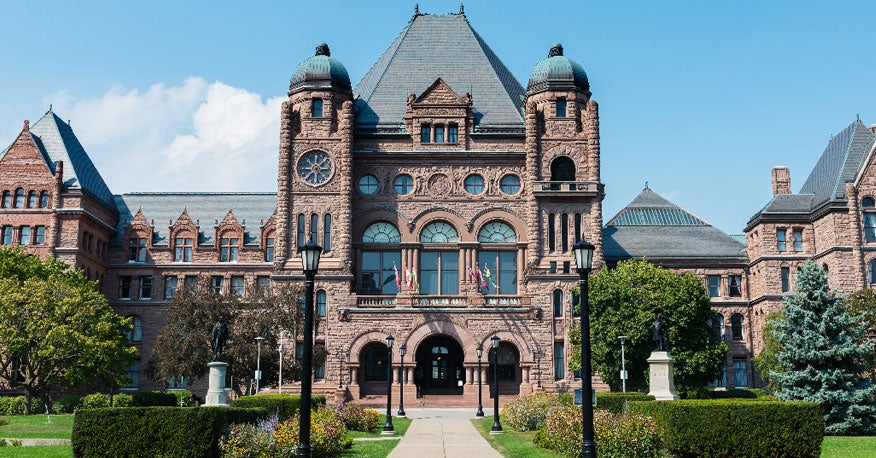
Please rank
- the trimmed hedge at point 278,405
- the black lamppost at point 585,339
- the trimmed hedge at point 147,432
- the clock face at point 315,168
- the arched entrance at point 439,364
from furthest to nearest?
the clock face at point 315,168
the arched entrance at point 439,364
the trimmed hedge at point 278,405
the trimmed hedge at point 147,432
the black lamppost at point 585,339

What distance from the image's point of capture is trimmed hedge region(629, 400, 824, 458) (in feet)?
76.4

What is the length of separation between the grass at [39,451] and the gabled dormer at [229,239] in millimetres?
47187

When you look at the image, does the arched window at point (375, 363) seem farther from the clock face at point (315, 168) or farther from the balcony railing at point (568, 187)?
the balcony railing at point (568, 187)

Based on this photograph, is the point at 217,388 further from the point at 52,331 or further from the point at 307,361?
the point at 52,331

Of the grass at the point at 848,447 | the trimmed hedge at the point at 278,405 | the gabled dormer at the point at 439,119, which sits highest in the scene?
the gabled dormer at the point at 439,119

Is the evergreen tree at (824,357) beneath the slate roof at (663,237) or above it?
beneath

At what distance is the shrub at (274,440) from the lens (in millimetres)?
22109

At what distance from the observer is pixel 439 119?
214 ft

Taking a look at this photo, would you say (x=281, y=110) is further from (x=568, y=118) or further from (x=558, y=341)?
(x=558, y=341)

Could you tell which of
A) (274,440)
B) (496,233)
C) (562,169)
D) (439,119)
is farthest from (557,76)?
(274,440)

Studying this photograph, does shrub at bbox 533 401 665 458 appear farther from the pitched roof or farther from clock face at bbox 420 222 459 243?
the pitched roof

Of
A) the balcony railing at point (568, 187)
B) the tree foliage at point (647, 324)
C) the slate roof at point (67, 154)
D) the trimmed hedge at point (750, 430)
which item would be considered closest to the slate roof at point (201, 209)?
the slate roof at point (67, 154)

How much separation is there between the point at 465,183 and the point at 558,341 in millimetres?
14150

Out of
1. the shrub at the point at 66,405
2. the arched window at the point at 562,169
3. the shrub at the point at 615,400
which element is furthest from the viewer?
the arched window at the point at 562,169
